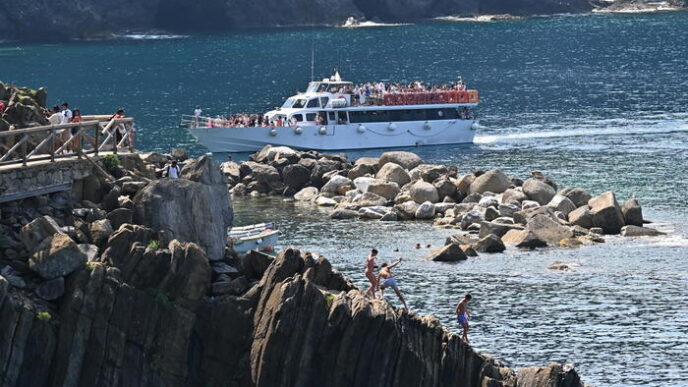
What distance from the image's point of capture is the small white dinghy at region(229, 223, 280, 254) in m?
59.9

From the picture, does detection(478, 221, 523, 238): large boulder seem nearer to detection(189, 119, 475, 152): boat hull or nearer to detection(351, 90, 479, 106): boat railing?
detection(189, 119, 475, 152): boat hull

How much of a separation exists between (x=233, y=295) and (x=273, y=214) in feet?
133

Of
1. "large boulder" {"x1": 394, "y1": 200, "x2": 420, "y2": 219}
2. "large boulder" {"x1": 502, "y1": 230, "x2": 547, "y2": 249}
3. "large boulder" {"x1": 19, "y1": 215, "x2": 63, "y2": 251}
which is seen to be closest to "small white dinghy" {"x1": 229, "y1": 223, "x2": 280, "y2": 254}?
"large boulder" {"x1": 502, "y1": 230, "x2": 547, "y2": 249}

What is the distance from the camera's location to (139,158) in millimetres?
40688

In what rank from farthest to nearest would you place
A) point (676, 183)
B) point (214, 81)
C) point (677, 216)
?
point (214, 81) < point (676, 183) < point (677, 216)

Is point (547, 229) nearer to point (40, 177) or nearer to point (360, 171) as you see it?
point (360, 171)

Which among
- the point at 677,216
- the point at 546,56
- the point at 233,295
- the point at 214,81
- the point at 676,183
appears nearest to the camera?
the point at 233,295

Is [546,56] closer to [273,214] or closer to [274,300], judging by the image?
[273,214]

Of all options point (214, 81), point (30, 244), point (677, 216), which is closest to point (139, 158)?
point (30, 244)

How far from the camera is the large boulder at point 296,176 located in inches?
3295

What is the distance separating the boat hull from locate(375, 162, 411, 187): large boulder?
2042cm

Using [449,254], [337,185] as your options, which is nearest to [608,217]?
[449,254]

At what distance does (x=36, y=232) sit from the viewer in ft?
113

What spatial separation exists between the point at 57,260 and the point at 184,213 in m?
4.36
